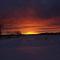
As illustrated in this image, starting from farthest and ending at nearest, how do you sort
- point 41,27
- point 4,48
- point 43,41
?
point 41,27 < point 43,41 < point 4,48

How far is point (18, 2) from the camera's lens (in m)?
2.54

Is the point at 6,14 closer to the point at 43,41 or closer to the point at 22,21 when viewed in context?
the point at 22,21

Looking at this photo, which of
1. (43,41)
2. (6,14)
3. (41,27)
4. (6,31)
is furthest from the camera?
(6,14)

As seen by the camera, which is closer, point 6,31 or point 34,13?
point 6,31

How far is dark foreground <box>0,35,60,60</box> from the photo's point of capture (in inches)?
57.8

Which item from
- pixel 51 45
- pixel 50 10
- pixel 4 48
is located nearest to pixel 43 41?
pixel 51 45

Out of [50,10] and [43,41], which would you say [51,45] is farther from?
[50,10]

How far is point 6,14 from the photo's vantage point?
8.30 ft

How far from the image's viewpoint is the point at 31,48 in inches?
65.1

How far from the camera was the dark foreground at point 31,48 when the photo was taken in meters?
1.47

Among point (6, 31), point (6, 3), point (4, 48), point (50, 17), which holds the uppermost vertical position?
point (6, 3)


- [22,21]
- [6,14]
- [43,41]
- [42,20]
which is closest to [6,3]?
[6,14]

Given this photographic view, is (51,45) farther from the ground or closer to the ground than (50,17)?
closer to the ground

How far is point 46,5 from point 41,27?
354 millimetres
